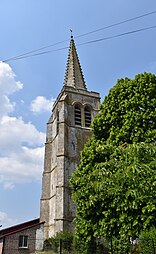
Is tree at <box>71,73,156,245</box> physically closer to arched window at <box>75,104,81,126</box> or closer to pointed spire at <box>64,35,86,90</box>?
arched window at <box>75,104,81,126</box>

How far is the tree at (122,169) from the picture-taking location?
11395mm

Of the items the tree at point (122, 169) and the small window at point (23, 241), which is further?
the small window at point (23, 241)

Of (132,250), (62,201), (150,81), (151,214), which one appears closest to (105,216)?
(151,214)

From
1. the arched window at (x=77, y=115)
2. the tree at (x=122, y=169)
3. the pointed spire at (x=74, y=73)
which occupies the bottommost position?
the tree at (x=122, y=169)

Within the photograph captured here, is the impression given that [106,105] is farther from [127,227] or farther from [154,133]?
[127,227]

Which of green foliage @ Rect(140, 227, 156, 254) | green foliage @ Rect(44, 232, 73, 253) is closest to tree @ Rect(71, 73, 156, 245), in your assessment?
green foliage @ Rect(140, 227, 156, 254)

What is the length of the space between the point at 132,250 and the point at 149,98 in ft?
30.1

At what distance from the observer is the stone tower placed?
28594 mm

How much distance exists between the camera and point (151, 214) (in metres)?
11.8

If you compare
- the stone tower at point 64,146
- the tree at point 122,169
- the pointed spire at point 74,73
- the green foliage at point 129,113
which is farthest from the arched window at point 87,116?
the tree at point 122,169

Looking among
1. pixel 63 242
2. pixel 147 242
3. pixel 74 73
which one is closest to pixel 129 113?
pixel 147 242

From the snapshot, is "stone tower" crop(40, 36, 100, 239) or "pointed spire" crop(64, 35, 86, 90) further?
"pointed spire" crop(64, 35, 86, 90)

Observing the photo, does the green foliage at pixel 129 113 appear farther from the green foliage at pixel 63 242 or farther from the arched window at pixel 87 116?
the arched window at pixel 87 116

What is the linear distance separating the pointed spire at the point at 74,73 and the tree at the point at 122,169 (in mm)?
20805
